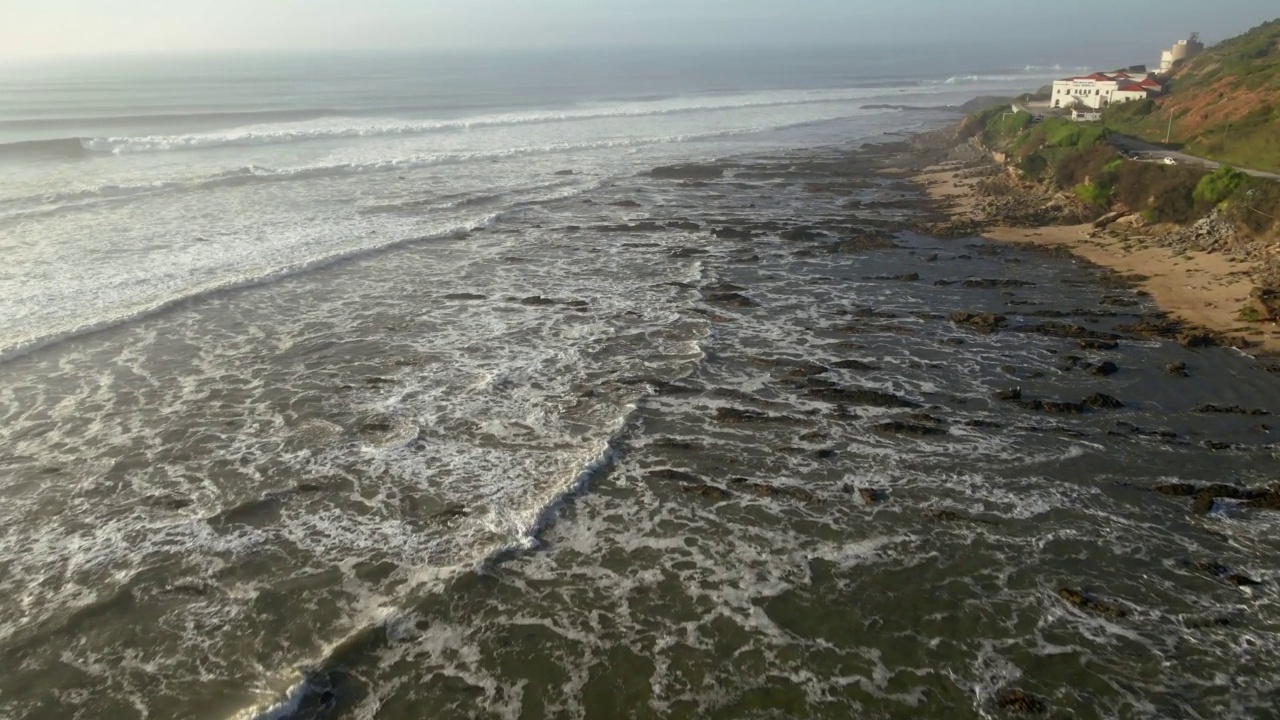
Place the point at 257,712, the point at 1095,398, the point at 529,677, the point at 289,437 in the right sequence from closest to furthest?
the point at 257,712 → the point at 529,677 → the point at 289,437 → the point at 1095,398

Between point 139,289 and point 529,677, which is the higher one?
point 139,289

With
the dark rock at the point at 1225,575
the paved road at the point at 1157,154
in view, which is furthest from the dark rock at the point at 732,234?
the dark rock at the point at 1225,575

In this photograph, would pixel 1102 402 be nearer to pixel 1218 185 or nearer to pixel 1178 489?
pixel 1178 489

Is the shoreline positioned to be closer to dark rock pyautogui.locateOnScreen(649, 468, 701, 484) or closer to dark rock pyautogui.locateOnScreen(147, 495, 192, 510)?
dark rock pyautogui.locateOnScreen(649, 468, 701, 484)

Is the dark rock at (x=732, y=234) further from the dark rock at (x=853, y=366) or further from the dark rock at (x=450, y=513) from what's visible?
the dark rock at (x=450, y=513)

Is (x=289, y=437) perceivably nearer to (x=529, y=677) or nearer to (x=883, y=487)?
(x=529, y=677)

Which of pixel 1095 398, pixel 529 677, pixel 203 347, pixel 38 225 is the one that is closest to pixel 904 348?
pixel 1095 398

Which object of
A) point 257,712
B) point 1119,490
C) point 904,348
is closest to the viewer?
point 257,712
